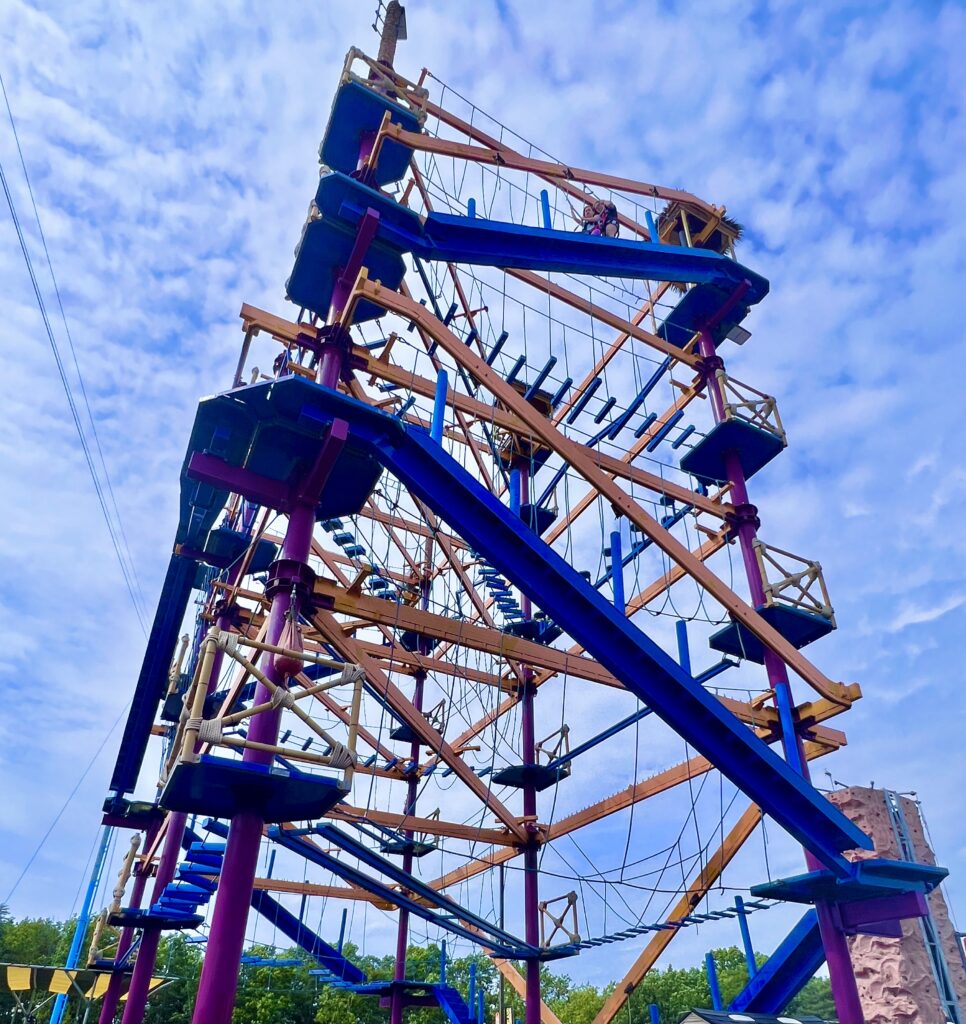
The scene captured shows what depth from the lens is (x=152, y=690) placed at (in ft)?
62.2

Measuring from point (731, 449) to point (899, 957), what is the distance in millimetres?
14336

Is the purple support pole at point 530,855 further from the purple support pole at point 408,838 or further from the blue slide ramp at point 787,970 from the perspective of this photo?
the blue slide ramp at point 787,970

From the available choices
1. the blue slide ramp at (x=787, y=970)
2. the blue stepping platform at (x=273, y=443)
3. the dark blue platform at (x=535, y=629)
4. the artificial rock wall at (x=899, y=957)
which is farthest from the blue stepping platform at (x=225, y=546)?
the artificial rock wall at (x=899, y=957)

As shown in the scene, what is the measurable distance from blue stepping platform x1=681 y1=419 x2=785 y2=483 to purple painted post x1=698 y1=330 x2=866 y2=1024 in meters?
0.20

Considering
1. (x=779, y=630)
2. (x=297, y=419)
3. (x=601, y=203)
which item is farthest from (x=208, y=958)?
(x=601, y=203)

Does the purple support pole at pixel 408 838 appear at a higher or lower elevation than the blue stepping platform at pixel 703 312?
lower

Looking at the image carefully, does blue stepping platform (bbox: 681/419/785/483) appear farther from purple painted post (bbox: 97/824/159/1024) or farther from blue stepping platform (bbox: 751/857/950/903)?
purple painted post (bbox: 97/824/159/1024)

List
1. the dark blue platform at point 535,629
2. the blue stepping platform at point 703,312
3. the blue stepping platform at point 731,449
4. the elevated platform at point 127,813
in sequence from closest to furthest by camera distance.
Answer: the blue stepping platform at point 731,449 → the blue stepping platform at point 703,312 → the dark blue platform at point 535,629 → the elevated platform at point 127,813

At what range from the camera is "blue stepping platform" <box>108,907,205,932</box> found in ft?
48.2

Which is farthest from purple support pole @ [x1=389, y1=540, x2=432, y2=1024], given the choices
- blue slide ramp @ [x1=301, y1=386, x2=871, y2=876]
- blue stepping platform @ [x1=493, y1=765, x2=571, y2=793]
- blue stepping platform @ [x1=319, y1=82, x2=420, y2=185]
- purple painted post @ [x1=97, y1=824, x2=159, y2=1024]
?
blue stepping platform @ [x1=319, y1=82, x2=420, y2=185]

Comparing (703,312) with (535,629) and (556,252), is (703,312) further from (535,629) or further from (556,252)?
(535,629)

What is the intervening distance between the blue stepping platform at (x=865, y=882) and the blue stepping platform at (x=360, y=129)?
12589 millimetres

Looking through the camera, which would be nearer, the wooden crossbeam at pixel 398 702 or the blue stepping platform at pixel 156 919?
the wooden crossbeam at pixel 398 702

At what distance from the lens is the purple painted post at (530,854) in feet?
52.7
